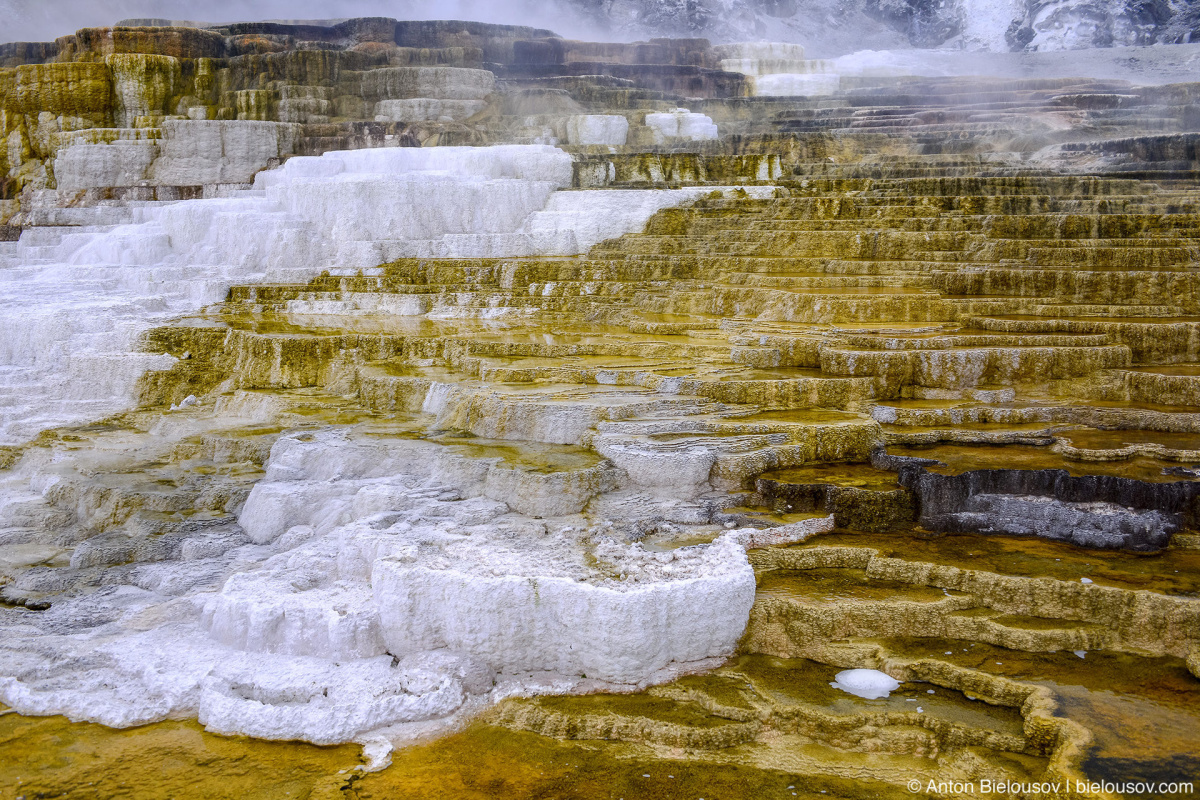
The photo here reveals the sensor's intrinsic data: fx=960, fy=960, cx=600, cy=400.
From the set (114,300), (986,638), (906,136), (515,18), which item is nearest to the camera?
(986,638)

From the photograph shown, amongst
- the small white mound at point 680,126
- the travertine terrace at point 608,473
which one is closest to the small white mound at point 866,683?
the travertine terrace at point 608,473

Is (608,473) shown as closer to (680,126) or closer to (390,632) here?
(390,632)

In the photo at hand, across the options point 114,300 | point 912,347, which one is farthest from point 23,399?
point 912,347

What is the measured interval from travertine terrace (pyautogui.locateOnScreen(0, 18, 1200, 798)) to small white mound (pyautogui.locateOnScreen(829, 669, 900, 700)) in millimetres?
43

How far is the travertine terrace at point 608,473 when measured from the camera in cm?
366

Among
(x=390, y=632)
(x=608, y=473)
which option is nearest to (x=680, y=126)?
(x=608, y=473)

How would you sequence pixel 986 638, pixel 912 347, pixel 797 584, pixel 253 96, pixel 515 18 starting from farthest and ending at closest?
pixel 515 18 → pixel 253 96 → pixel 912 347 → pixel 797 584 → pixel 986 638

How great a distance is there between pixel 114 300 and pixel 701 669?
25.7ft

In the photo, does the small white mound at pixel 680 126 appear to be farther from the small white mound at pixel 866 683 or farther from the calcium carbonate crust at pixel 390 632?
the small white mound at pixel 866 683

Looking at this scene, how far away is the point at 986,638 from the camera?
4.02 meters

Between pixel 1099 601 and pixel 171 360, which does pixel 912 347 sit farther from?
pixel 171 360

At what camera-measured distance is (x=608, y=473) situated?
5293 millimetres

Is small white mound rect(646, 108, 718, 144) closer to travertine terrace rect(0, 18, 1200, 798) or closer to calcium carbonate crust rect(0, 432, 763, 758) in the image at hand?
travertine terrace rect(0, 18, 1200, 798)

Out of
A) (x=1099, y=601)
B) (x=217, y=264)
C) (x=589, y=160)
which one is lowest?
(x=1099, y=601)
